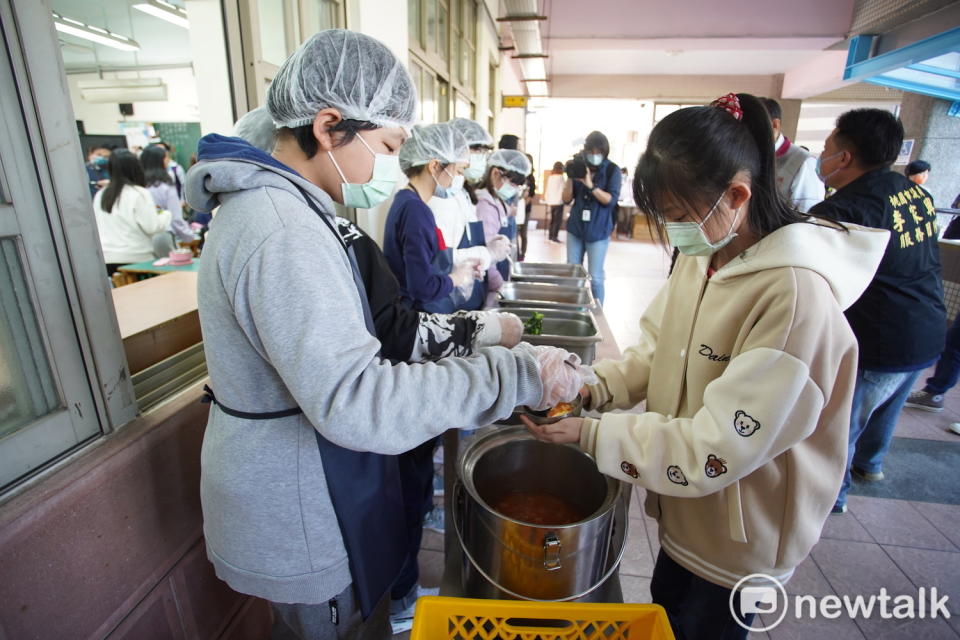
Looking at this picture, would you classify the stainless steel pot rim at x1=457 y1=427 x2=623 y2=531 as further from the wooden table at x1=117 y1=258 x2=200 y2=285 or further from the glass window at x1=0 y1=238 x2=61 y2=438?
the wooden table at x1=117 y1=258 x2=200 y2=285

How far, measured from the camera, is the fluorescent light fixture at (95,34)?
6270mm

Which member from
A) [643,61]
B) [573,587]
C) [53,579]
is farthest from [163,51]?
[573,587]

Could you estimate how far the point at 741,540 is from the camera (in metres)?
0.98

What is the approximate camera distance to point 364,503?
3.26ft

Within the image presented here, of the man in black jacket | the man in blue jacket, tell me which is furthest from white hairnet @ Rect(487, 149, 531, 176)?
the man in black jacket

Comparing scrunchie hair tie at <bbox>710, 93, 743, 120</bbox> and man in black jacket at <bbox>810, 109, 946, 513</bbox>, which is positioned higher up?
scrunchie hair tie at <bbox>710, 93, 743, 120</bbox>

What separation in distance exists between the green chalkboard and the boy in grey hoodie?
10614 millimetres

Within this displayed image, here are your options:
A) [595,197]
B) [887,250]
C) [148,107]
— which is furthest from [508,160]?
[148,107]

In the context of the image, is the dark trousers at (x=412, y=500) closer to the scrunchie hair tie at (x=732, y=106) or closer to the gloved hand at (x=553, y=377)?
the gloved hand at (x=553, y=377)

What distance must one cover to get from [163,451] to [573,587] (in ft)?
3.49

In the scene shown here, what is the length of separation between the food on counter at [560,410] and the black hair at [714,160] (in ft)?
1.73

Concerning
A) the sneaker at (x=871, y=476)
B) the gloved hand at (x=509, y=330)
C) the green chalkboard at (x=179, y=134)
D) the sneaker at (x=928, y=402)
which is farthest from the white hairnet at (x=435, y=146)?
the green chalkboard at (x=179, y=134)

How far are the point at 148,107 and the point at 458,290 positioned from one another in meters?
10.7

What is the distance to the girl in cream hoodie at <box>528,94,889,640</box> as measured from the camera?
2.75ft
